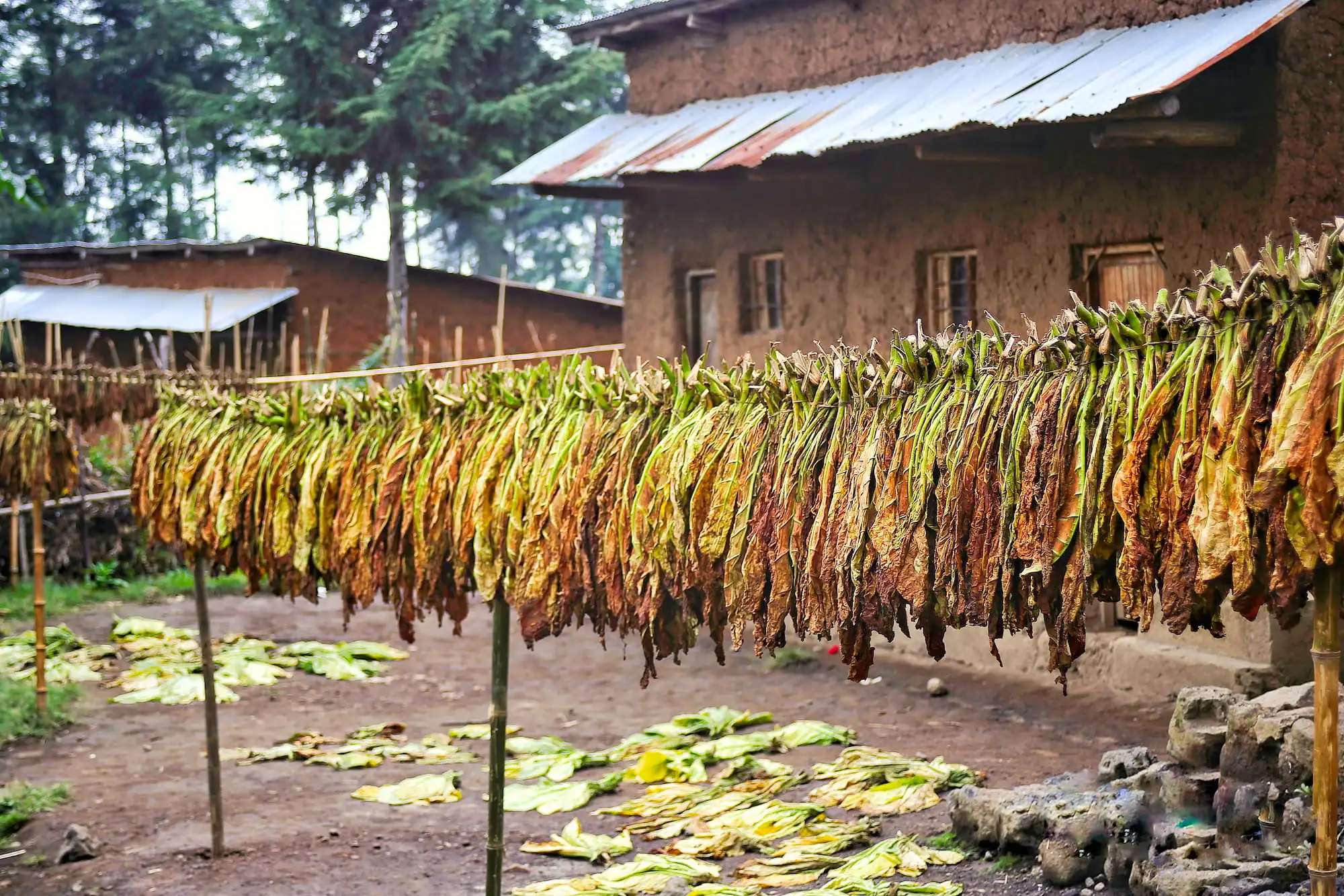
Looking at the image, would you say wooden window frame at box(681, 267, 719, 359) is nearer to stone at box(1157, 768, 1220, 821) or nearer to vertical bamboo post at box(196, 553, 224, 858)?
vertical bamboo post at box(196, 553, 224, 858)

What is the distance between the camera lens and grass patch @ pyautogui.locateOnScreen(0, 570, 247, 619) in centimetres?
1291

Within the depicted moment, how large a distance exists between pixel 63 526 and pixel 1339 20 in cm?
1262

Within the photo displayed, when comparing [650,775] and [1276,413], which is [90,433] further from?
[1276,413]

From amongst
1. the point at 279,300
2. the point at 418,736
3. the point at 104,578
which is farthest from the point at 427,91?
the point at 418,736

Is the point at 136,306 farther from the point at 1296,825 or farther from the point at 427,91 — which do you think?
the point at 1296,825

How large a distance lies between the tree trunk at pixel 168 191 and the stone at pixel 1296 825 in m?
26.8

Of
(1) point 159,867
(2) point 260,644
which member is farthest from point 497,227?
(1) point 159,867

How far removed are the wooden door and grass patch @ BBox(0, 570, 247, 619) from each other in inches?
198

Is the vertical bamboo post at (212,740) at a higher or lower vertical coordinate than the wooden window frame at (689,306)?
lower

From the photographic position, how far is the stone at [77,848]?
6.41 metres

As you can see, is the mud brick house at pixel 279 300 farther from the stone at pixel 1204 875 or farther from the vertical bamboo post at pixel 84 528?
the stone at pixel 1204 875

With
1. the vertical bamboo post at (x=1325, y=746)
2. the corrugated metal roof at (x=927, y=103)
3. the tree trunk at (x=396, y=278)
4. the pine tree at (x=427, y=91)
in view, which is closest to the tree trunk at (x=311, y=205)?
the pine tree at (x=427, y=91)

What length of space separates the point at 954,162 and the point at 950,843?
5028 millimetres

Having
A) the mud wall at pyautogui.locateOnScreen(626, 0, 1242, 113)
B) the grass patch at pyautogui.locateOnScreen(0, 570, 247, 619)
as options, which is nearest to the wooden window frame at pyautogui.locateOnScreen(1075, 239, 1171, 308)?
the mud wall at pyautogui.locateOnScreen(626, 0, 1242, 113)
